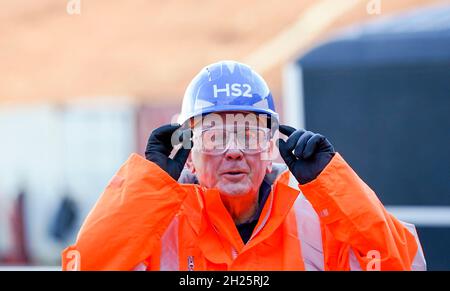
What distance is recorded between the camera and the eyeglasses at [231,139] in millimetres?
3512

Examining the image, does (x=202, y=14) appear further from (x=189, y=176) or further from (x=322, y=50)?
(x=189, y=176)

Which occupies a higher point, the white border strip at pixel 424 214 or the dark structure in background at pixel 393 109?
the dark structure in background at pixel 393 109

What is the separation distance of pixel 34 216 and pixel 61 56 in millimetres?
9767

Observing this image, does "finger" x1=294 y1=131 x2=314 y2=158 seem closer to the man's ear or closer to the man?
the man

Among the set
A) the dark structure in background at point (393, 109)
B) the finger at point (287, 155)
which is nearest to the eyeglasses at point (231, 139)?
the finger at point (287, 155)

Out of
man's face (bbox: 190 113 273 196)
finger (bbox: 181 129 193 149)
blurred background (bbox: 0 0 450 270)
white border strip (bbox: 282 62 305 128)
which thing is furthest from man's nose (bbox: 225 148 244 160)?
white border strip (bbox: 282 62 305 128)

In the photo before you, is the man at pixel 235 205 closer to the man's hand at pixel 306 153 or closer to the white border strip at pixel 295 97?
the man's hand at pixel 306 153

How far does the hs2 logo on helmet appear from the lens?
358cm

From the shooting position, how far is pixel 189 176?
12.1 ft

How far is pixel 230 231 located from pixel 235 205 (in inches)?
5.6

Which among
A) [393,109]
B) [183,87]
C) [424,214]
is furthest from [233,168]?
[183,87]

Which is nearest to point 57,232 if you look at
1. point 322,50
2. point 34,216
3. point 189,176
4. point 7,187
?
point 34,216

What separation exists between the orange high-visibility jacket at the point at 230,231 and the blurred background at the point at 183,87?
1643mm

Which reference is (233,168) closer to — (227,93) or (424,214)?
(227,93)
